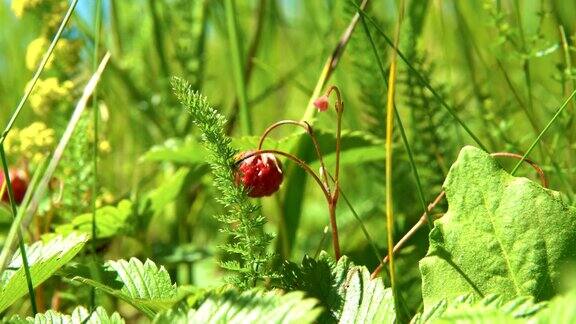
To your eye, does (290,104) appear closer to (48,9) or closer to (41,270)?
(48,9)

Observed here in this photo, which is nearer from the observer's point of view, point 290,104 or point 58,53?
point 58,53

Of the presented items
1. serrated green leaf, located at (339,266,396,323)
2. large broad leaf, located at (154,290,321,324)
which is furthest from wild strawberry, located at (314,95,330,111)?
large broad leaf, located at (154,290,321,324)

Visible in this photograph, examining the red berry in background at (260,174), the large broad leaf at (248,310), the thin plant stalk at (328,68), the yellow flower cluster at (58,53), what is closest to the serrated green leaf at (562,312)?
the large broad leaf at (248,310)

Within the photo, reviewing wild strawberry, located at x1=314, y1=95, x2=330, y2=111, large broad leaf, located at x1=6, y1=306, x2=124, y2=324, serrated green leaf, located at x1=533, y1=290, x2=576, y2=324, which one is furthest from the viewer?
wild strawberry, located at x1=314, y1=95, x2=330, y2=111

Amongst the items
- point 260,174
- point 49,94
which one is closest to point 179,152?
point 49,94

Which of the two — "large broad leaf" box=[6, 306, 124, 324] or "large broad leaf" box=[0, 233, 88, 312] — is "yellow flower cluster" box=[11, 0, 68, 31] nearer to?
"large broad leaf" box=[0, 233, 88, 312]

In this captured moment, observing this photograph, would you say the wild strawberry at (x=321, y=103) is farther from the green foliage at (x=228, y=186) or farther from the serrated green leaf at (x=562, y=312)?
the serrated green leaf at (x=562, y=312)

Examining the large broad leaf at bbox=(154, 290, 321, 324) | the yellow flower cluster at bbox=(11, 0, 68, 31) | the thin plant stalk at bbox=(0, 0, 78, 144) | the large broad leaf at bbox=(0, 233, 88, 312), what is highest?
the yellow flower cluster at bbox=(11, 0, 68, 31)
